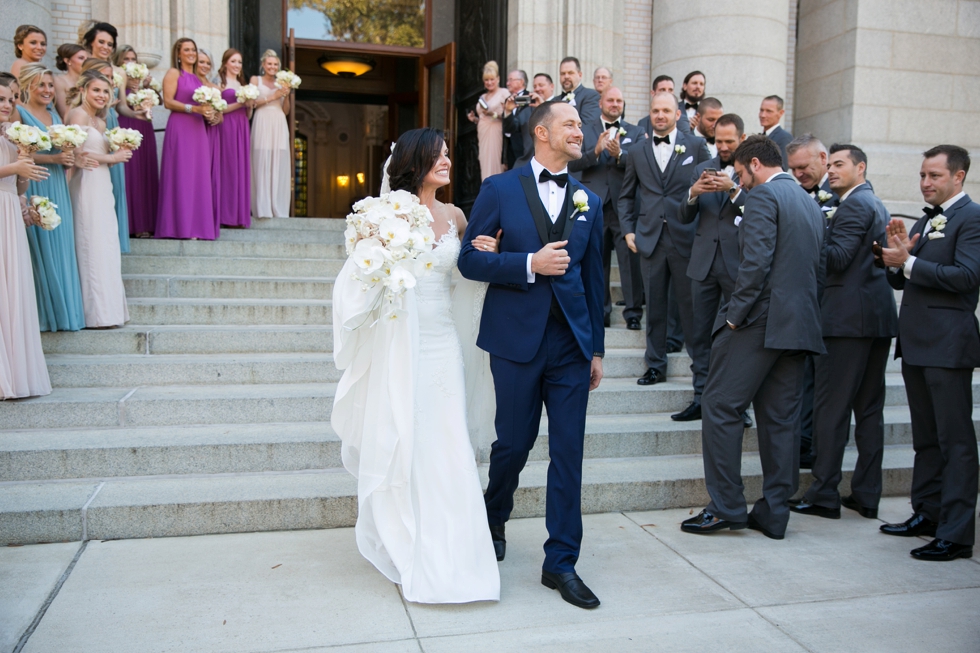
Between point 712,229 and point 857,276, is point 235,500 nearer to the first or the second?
point 712,229

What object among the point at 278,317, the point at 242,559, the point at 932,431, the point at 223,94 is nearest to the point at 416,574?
the point at 242,559

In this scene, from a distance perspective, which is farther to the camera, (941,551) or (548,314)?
(941,551)

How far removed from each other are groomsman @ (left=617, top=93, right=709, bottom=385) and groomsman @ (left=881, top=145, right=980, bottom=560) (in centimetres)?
201

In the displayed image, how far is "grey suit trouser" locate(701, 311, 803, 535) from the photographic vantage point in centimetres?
512

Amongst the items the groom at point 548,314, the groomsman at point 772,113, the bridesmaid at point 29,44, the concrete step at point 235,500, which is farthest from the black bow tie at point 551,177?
the bridesmaid at point 29,44

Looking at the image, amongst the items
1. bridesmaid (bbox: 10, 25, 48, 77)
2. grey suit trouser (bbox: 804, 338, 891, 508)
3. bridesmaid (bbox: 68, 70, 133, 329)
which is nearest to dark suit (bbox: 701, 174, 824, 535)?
grey suit trouser (bbox: 804, 338, 891, 508)

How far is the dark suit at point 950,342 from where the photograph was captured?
488 cm

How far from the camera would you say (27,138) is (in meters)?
5.80

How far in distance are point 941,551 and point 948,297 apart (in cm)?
149

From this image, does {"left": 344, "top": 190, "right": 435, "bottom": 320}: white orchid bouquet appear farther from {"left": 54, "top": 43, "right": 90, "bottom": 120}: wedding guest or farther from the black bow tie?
{"left": 54, "top": 43, "right": 90, "bottom": 120}: wedding guest

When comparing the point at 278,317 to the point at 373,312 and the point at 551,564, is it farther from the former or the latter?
the point at 551,564

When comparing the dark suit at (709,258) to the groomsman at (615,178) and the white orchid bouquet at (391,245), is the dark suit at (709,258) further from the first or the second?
the white orchid bouquet at (391,245)

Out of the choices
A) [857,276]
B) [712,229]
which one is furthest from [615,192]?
[857,276]

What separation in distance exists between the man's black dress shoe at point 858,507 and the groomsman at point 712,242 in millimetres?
844
